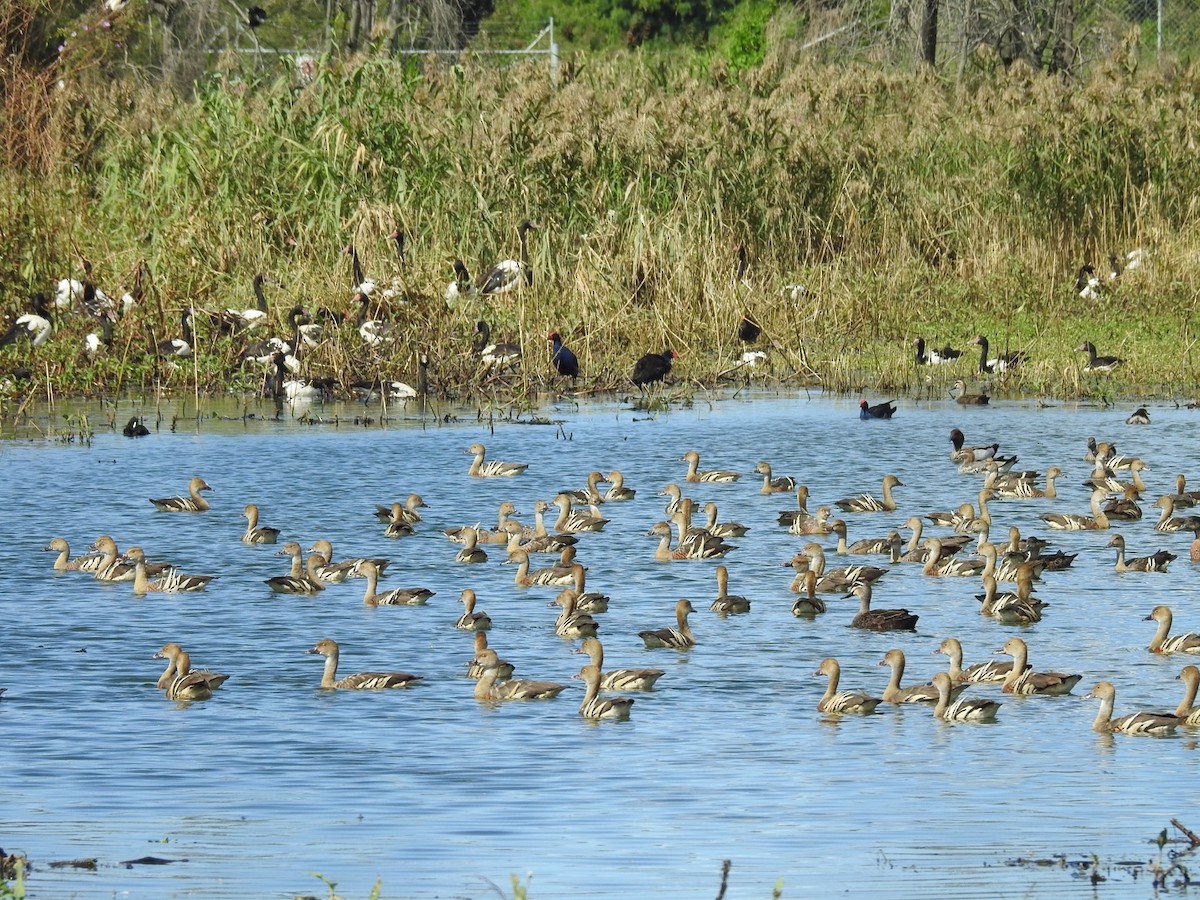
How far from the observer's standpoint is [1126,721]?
34.2ft

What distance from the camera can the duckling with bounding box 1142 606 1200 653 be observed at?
40.1 ft

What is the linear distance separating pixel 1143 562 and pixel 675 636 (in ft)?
14.2

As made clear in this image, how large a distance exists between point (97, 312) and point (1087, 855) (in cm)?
1794

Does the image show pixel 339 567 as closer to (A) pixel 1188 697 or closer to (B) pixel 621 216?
(A) pixel 1188 697

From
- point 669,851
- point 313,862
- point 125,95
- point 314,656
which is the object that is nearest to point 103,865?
point 313,862

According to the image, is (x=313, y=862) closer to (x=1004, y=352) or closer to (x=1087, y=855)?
(x=1087, y=855)

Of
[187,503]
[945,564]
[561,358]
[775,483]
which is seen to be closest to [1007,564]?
[945,564]

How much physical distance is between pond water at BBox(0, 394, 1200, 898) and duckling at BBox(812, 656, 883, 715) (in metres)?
0.14

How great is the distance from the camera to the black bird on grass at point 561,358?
23.9 meters

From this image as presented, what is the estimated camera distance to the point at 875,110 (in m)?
29.5

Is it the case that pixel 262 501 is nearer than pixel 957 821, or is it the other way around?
pixel 957 821

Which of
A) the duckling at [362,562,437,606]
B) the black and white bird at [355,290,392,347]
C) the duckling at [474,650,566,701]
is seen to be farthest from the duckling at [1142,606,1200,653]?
the black and white bird at [355,290,392,347]

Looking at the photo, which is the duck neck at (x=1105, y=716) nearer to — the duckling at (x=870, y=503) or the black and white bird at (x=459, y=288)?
the duckling at (x=870, y=503)

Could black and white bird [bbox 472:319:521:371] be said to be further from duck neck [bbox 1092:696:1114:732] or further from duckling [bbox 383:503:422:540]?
duck neck [bbox 1092:696:1114:732]
